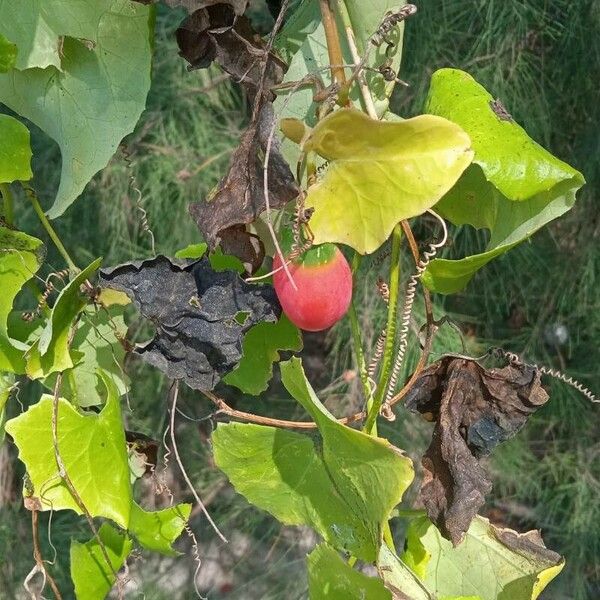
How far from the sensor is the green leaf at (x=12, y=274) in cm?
38

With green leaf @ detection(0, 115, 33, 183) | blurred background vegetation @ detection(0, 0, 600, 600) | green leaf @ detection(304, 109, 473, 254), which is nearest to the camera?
green leaf @ detection(304, 109, 473, 254)

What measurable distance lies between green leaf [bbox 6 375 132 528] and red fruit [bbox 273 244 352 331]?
0.11 metres

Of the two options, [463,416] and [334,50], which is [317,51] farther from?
[463,416]

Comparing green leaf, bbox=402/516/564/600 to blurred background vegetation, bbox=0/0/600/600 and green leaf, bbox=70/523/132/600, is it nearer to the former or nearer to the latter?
green leaf, bbox=70/523/132/600

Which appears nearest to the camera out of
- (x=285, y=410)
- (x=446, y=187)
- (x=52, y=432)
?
(x=446, y=187)

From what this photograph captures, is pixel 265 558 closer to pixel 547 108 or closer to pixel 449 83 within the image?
pixel 547 108

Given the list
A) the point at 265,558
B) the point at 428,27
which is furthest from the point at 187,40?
the point at 265,558

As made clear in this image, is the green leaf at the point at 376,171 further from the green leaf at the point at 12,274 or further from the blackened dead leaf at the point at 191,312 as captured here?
the green leaf at the point at 12,274

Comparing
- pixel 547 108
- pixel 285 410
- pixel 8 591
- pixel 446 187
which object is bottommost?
pixel 8 591

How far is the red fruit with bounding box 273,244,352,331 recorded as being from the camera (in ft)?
1.01

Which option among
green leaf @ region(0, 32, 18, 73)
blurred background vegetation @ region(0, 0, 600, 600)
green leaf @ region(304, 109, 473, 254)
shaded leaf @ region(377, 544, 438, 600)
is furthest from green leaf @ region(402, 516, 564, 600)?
blurred background vegetation @ region(0, 0, 600, 600)

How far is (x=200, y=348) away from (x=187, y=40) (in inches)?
5.0

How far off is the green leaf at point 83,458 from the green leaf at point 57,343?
15 millimetres

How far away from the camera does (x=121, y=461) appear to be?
375 millimetres
